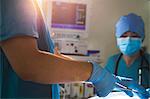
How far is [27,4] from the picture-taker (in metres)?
0.63

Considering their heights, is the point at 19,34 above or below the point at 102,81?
above

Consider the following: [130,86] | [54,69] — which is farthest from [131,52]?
[54,69]

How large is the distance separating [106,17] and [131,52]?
0.36m

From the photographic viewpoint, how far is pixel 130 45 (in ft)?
6.63

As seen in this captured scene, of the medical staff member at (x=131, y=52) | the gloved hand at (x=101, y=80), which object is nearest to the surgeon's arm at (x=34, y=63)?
the gloved hand at (x=101, y=80)

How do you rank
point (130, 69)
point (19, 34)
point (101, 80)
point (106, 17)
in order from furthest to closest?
point (106, 17) < point (130, 69) < point (101, 80) < point (19, 34)

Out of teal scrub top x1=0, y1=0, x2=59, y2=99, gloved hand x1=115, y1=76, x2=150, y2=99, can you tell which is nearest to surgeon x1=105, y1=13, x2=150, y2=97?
gloved hand x1=115, y1=76, x2=150, y2=99

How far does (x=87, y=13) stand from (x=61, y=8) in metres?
0.22

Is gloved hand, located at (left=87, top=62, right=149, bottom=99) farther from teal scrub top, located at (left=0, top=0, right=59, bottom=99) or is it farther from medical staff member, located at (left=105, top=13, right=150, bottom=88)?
medical staff member, located at (left=105, top=13, right=150, bottom=88)

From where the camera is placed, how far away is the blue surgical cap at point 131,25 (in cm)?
200

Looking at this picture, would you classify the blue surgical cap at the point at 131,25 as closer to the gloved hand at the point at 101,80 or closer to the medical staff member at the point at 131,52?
the medical staff member at the point at 131,52

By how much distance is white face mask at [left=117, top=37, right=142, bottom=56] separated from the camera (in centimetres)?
201

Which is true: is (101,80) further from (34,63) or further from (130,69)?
(130,69)

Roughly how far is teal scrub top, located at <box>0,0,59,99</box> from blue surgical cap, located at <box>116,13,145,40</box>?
1294mm
